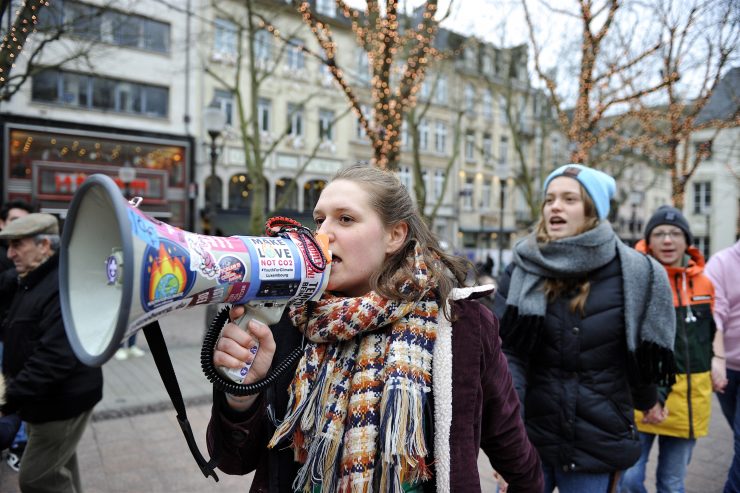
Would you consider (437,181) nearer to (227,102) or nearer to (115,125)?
(227,102)

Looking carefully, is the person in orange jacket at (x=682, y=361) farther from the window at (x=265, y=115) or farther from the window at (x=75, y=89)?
the window at (x=265, y=115)

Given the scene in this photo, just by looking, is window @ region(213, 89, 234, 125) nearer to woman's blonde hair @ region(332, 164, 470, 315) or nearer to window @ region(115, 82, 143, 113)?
window @ region(115, 82, 143, 113)

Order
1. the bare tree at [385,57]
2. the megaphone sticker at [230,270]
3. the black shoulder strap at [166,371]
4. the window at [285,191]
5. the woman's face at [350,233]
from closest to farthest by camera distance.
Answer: the megaphone sticker at [230,270] → the black shoulder strap at [166,371] → the woman's face at [350,233] → the bare tree at [385,57] → the window at [285,191]

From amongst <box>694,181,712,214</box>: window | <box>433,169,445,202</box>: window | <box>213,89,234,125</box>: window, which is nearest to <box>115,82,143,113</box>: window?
<box>213,89,234,125</box>: window

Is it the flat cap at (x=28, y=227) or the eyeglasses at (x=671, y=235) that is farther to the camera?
the eyeglasses at (x=671, y=235)

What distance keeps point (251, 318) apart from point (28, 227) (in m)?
2.88

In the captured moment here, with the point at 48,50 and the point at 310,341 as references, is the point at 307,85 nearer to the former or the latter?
the point at 48,50

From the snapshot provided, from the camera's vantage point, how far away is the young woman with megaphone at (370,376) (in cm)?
138

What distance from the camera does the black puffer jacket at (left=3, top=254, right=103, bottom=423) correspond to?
8.80 feet

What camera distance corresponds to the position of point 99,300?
3.47ft

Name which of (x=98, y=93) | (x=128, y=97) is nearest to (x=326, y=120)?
(x=128, y=97)

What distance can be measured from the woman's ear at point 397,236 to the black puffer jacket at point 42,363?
205cm

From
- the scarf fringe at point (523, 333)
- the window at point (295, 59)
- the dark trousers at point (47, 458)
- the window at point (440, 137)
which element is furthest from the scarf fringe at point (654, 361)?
the window at point (440, 137)

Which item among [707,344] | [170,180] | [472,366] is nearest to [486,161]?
[170,180]
